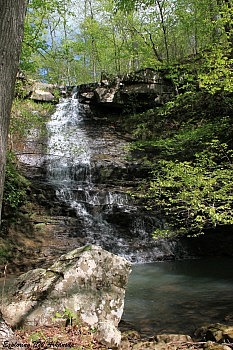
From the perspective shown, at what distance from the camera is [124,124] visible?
1712 centimetres

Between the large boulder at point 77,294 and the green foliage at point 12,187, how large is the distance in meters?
4.82

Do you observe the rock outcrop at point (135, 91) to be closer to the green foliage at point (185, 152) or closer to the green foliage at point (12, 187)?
the green foliage at point (185, 152)

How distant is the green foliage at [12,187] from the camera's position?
9122mm

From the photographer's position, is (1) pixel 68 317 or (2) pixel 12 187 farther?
(2) pixel 12 187

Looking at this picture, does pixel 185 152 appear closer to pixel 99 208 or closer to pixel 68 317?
pixel 99 208

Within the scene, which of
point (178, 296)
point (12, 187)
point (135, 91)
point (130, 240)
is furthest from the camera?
point (135, 91)

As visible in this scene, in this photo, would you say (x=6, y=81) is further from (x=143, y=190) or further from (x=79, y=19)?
(x=79, y=19)

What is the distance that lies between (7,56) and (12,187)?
6.69 m

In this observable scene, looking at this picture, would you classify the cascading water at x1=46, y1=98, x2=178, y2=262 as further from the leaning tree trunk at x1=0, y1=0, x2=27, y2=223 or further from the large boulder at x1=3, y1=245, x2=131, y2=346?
the leaning tree trunk at x1=0, y1=0, x2=27, y2=223

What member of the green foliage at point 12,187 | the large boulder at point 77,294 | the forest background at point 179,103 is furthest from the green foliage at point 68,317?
the green foliage at point 12,187

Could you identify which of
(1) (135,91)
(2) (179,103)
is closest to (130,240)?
(2) (179,103)

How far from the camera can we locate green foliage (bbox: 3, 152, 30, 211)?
9.12m

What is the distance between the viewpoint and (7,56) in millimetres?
2791

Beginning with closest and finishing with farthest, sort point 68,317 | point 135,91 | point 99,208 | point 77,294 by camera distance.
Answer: point 68,317 < point 77,294 < point 99,208 < point 135,91
